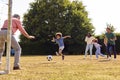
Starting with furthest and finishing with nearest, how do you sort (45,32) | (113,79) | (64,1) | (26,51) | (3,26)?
(64,1), (45,32), (26,51), (3,26), (113,79)

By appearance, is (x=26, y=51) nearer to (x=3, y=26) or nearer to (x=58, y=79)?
(x=3, y=26)

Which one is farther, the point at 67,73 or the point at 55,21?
the point at 55,21

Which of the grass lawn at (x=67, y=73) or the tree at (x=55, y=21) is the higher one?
the tree at (x=55, y=21)

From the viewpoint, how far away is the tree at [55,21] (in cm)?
6131

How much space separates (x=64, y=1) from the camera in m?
66.1

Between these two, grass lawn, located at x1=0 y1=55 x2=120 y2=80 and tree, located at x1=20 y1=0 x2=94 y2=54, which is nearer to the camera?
grass lawn, located at x1=0 y1=55 x2=120 y2=80

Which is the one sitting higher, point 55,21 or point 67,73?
point 55,21

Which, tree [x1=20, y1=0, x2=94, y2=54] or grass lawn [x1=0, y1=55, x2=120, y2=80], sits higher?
tree [x1=20, y1=0, x2=94, y2=54]

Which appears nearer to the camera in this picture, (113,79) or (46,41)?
(113,79)

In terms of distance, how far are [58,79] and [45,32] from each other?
171 ft

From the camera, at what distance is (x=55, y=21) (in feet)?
205

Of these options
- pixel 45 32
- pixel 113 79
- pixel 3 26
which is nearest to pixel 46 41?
pixel 45 32

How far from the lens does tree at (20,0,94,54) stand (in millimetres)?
61312

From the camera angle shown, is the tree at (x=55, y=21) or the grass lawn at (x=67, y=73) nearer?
the grass lawn at (x=67, y=73)
